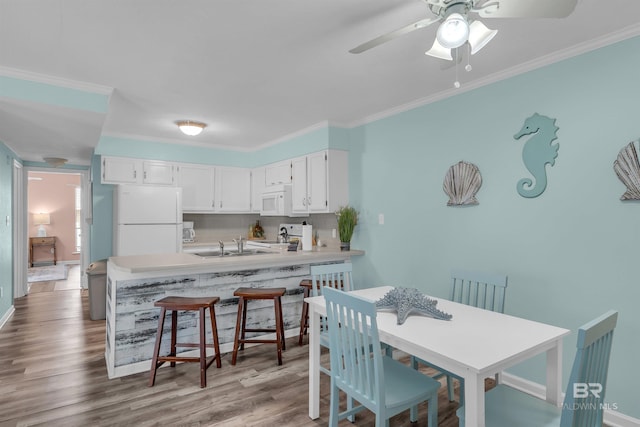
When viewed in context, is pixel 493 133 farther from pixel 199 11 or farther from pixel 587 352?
pixel 199 11

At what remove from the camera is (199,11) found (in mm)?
1894

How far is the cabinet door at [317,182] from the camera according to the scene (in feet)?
13.7

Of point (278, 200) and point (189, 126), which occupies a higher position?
point (189, 126)

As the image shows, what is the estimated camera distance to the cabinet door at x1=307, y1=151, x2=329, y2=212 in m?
4.18

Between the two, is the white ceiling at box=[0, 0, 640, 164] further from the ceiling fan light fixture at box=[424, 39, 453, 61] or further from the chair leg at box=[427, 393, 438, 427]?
the chair leg at box=[427, 393, 438, 427]

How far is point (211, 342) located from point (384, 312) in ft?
6.38

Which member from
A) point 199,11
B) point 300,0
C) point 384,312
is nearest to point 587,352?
point 384,312

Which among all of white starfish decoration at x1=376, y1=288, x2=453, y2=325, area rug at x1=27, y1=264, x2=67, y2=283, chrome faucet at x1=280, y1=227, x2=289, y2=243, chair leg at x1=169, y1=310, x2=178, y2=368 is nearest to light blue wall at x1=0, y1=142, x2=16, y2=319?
area rug at x1=27, y1=264, x2=67, y2=283

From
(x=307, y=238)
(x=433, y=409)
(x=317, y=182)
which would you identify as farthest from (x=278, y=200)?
(x=433, y=409)

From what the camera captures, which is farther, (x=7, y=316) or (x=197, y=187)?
(x=197, y=187)

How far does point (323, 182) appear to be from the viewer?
419 cm

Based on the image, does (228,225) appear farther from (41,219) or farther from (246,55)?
(41,219)

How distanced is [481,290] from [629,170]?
1.16 meters

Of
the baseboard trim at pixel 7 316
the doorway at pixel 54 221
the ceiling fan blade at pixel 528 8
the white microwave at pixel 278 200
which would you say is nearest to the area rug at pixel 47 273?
the doorway at pixel 54 221
